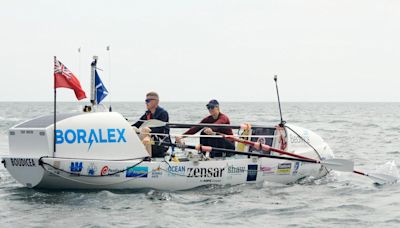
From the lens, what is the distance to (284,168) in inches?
539

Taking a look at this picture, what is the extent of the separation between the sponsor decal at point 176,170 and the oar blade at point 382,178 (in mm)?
4190

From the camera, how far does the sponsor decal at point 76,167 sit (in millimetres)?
11446

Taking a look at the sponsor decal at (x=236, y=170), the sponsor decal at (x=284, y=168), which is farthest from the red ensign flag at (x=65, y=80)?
the sponsor decal at (x=284, y=168)

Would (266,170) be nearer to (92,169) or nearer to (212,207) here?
(212,207)

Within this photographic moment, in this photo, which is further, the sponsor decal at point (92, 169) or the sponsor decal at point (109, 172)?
the sponsor decal at point (109, 172)

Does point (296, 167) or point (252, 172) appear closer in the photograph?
point (252, 172)

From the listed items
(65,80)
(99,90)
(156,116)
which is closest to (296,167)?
(156,116)

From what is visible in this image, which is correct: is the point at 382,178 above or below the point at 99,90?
below

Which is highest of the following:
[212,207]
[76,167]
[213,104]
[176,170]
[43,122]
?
[213,104]

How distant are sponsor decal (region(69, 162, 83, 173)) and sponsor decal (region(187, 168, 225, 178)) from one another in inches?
82.8

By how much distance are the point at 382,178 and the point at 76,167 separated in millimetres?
6603

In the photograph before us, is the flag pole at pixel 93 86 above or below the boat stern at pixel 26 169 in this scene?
above

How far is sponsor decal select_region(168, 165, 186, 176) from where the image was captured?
12.3m

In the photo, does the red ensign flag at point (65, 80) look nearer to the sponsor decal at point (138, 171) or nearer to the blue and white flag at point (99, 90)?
the blue and white flag at point (99, 90)
